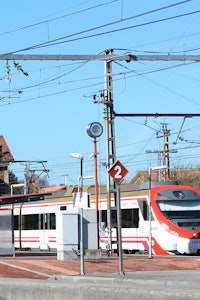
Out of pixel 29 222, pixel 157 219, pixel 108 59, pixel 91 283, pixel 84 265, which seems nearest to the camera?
pixel 91 283

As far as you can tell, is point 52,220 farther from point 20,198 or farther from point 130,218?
point 20,198

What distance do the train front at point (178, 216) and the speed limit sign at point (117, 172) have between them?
12938 mm

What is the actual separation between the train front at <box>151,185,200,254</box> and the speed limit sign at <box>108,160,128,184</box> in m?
12.9

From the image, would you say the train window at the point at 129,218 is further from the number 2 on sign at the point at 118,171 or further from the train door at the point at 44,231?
the number 2 on sign at the point at 118,171

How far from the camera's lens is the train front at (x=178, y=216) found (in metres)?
30.5

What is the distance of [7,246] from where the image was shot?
27.3 m

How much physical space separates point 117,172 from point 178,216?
14.2 m

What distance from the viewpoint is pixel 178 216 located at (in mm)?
31844

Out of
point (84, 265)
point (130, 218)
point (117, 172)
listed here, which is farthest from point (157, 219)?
point (117, 172)

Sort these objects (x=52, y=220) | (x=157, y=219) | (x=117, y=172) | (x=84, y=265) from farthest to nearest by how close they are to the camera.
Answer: (x=52, y=220) → (x=157, y=219) → (x=84, y=265) → (x=117, y=172)

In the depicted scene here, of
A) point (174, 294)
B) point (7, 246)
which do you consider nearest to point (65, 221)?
point (7, 246)

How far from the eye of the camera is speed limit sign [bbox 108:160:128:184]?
59.4 ft

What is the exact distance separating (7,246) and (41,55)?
7.92 metres

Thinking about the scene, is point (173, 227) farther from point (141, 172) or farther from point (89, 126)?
point (141, 172)
